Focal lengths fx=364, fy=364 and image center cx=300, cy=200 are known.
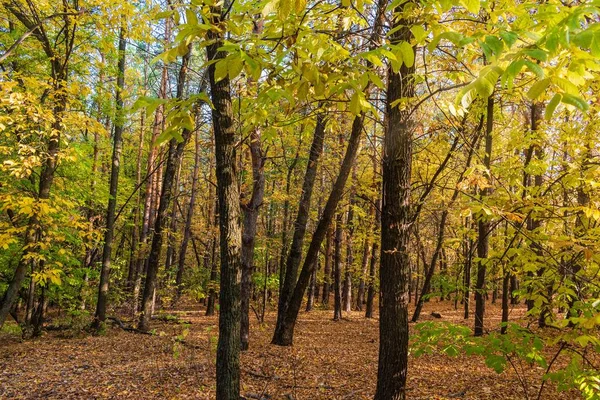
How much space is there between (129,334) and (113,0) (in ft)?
28.3

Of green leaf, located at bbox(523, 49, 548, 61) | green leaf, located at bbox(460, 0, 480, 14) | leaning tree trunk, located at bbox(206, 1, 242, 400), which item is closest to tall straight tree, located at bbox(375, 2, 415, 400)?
leaning tree trunk, located at bbox(206, 1, 242, 400)

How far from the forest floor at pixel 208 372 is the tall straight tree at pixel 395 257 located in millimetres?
2263

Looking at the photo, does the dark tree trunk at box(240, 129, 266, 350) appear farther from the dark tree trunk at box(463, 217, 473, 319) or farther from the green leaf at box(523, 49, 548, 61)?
the green leaf at box(523, 49, 548, 61)

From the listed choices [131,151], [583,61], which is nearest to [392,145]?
[583,61]

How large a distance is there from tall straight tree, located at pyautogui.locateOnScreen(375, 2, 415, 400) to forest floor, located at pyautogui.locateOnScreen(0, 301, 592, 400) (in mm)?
2263

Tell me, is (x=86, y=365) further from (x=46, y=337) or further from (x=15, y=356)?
(x=46, y=337)

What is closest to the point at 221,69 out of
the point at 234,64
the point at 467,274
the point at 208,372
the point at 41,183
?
the point at 234,64

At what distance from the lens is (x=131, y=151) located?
23172mm

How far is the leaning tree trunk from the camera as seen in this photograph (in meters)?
2.82

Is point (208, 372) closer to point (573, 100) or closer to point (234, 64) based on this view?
point (234, 64)

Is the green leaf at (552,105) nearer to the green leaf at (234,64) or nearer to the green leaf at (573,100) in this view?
the green leaf at (573,100)

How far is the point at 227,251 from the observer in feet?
9.46

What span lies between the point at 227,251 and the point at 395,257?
63.0 inches

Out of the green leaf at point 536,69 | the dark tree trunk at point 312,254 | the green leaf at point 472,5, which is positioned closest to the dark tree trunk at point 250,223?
the dark tree trunk at point 312,254
